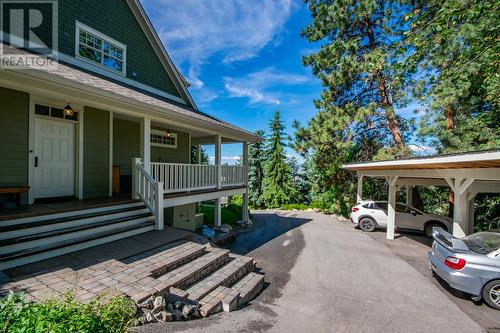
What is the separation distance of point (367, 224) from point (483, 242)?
651cm

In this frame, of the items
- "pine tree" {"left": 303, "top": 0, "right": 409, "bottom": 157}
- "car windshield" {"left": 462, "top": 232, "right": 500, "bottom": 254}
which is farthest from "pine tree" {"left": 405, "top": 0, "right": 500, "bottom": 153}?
"car windshield" {"left": 462, "top": 232, "right": 500, "bottom": 254}

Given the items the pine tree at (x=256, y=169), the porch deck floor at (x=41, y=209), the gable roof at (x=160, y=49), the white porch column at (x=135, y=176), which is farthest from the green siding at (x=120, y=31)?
the pine tree at (x=256, y=169)

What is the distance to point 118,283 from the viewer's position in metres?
3.83

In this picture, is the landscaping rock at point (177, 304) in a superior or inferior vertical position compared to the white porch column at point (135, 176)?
inferior

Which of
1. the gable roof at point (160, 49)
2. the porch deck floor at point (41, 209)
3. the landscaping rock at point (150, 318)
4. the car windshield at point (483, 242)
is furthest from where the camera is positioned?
the gable roof at point (160, 49)

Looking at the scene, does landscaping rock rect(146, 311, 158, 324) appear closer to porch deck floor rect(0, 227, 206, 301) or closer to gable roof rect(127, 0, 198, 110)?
porch deck floor rect(0, 227, 206, 301)

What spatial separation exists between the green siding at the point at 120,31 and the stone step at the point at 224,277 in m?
7.54

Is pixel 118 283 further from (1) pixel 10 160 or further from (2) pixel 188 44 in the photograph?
(2) pixel 188 44

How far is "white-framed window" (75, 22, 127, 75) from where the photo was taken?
25.4 feet

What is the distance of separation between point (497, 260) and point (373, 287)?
2.36 meters

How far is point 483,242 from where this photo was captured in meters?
5.45

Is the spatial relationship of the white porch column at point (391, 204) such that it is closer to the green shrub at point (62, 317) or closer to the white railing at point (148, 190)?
the white railing at point (148, 190)

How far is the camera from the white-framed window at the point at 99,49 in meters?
7.74

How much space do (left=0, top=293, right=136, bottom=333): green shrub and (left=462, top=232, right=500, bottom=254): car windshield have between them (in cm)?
658
